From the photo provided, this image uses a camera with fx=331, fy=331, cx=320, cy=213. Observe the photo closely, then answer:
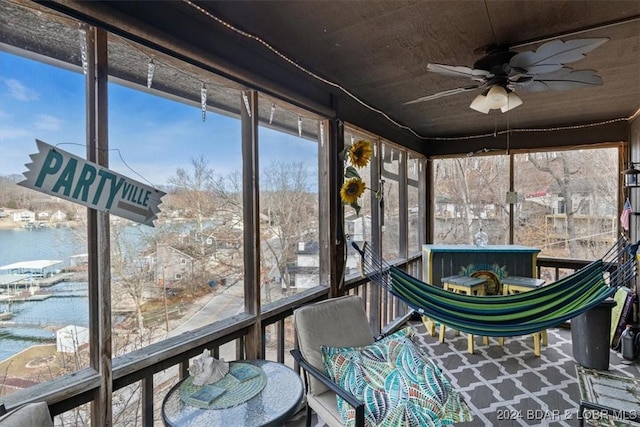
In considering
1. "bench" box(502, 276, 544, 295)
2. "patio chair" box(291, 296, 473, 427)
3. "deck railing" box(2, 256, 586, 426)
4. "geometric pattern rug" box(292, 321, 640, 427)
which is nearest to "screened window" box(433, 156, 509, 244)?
"bench" box(502, 276, 544, 295)

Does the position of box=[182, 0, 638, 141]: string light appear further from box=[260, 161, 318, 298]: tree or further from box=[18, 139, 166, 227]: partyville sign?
box=[18, 139, 166, 227]: partyville sign

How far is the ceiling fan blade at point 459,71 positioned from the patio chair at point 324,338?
1.50 metres

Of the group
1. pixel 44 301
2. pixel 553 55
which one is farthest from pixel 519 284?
pixel 44 301

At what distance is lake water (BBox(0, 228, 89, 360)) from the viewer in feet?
3.65

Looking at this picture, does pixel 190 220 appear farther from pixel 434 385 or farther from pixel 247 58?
pixel 434 385

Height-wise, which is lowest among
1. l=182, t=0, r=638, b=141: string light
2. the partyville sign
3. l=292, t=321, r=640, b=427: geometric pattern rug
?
l=292, t=321, r=640, b=427: geometric pattern rug

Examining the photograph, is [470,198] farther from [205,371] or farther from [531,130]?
[205,371]

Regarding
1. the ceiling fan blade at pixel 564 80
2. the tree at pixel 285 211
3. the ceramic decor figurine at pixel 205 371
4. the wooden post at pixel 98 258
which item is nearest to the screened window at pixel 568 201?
the ceiling fan blade at pixel 564 80

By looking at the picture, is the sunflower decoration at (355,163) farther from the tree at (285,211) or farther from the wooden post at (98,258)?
the wooden post at (98,258)

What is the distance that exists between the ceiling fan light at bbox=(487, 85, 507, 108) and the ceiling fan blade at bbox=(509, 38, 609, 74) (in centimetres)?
15

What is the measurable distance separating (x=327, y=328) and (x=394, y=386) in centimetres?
55

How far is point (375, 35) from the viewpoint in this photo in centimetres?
192

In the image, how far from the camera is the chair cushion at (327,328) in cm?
187

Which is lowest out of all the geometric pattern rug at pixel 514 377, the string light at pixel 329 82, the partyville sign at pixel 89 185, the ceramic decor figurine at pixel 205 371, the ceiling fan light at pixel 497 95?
the geometric pattern rug at pixel 514 377
